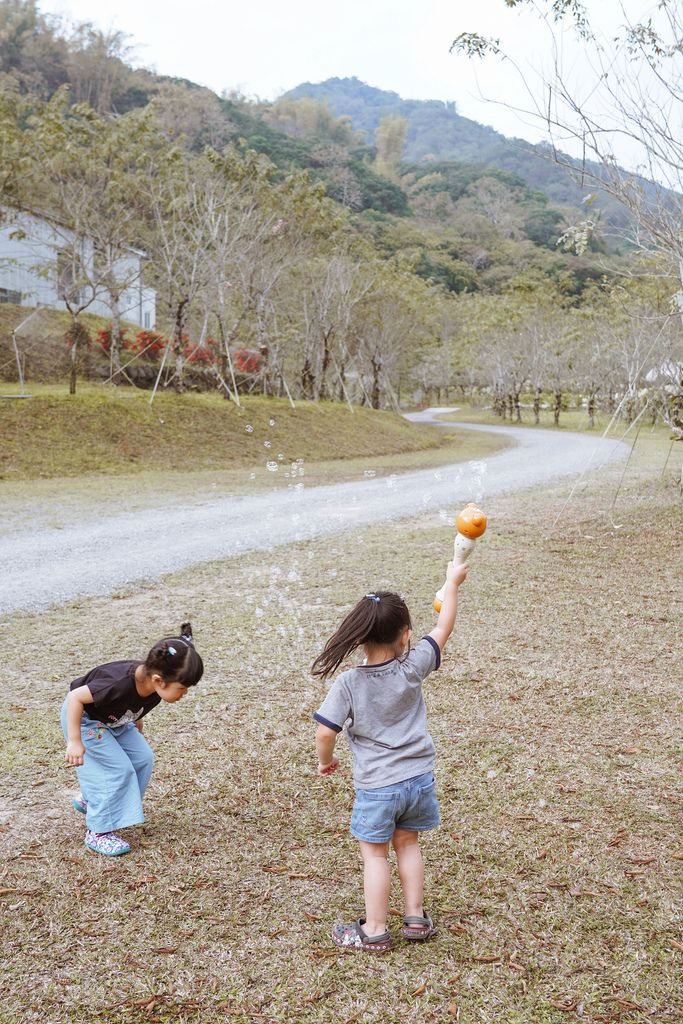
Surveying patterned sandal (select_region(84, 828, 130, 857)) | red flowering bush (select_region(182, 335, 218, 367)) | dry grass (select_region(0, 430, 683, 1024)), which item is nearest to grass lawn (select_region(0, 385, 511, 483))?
red flowering bush (select_region(182, 335, 218, 367))

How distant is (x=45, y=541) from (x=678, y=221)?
337 inches

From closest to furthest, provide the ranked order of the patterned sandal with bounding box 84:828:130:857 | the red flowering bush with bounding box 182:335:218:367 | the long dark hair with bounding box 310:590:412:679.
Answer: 1. the long dark hair with bounding box 310:590:412:679
2. the patterned sandal with bounding box 84:828:130:857
3. the red flowering bush with bounding box 182:335:218:367

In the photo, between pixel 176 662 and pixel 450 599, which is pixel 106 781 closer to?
pixel 176 662

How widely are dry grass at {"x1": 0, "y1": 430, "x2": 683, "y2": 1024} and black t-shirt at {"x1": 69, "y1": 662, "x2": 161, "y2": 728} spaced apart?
1.95 feet

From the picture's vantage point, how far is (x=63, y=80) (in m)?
80.5

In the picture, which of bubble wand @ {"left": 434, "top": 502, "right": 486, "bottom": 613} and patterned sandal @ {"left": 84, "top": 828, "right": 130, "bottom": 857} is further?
patterned sandal @ {"left": 84, "top": 828, "right": 130, "bottom": 857}

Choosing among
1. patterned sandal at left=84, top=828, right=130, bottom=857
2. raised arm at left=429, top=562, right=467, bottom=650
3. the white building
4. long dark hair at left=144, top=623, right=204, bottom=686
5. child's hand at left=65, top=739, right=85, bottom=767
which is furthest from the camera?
the white building

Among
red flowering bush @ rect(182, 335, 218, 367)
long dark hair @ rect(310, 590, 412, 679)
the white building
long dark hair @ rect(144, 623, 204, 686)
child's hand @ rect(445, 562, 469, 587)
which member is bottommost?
long dark hair @ rect(144, 623, 204, 686)

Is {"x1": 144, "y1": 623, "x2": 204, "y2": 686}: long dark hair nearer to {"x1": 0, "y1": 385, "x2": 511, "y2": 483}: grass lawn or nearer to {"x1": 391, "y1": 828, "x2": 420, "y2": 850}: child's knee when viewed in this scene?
{"x1": 391, "y1": 828, "x2": 420, "y2": 850}: child's knee

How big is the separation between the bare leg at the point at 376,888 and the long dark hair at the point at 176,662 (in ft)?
2.98

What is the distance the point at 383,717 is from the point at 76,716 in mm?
1322

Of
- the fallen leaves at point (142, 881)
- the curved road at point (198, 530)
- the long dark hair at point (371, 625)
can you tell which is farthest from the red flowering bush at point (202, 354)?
the long dark hair at point (371, 625)

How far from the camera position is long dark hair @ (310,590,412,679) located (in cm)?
279

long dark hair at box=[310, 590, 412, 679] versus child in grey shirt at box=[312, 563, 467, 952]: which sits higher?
long dark hair at box=[310, 590, 412, 679]
